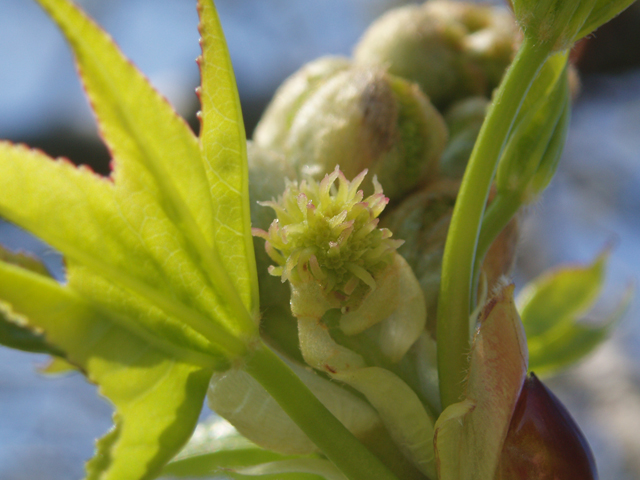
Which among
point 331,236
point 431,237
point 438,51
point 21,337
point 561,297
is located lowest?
point 21,337

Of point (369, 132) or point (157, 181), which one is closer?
point (157, 181)

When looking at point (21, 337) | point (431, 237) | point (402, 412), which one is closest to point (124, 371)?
point (21, 337)

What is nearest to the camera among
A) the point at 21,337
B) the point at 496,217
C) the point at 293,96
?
the point at 21,337

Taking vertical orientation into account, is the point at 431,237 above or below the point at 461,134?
below

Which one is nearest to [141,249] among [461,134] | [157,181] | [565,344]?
[157,181]

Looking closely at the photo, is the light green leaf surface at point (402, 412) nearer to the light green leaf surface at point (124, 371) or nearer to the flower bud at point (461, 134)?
the light green leaf surface at point (124, 371)

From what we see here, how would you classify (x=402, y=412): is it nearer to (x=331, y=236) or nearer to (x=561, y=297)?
(x=331, y=236)

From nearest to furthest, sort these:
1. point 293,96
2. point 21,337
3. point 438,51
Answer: point 21,337 → point 293,96 → point 438,51

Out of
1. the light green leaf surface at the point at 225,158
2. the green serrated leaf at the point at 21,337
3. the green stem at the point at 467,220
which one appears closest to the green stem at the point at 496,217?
the green stem at the point at 467,220
